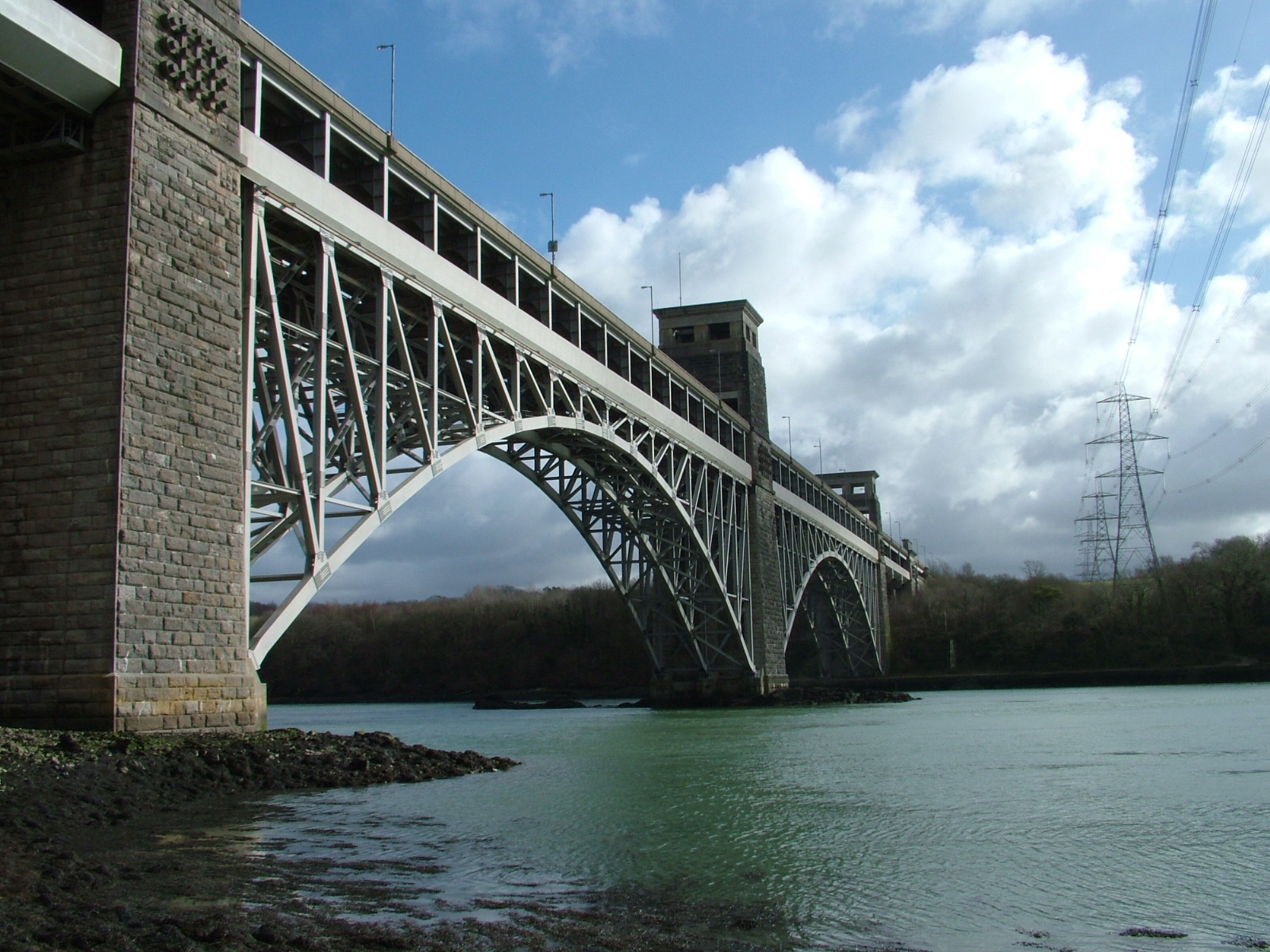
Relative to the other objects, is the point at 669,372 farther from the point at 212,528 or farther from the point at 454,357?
the point at 212,528

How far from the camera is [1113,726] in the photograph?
32.6m

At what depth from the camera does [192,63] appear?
17516mm

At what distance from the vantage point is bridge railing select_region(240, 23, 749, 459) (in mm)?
20531

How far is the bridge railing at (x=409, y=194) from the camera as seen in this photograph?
20531mm

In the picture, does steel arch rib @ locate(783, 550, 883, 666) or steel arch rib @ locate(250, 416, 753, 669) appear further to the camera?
steel arch rib @ locate(783, 550, 883, 666)

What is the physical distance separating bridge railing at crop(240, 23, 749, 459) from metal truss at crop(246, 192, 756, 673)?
1.57 metres

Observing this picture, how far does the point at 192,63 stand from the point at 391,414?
907cm

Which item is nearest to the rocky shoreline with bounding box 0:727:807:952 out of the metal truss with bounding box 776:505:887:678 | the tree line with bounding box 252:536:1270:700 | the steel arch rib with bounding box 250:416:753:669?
the steel arch rib with bounding box 250:416:753:669

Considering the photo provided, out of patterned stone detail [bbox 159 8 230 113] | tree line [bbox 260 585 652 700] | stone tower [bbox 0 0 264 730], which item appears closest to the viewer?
stone tower [bbox 0 0 264 730]

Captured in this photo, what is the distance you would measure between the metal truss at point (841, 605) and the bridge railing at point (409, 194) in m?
28.1

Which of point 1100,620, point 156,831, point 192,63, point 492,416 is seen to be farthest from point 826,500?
point 156,831

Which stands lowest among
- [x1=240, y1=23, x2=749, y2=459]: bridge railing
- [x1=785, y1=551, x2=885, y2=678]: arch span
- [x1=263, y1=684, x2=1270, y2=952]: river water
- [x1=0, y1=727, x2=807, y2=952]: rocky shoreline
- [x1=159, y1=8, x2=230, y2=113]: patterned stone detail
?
[x1=263, y1=684, x2=1270, y2=952]: river water

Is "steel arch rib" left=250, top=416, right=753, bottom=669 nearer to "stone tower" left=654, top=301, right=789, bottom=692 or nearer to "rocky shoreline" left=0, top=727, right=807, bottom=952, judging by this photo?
"rocky shoreline" left=0, top=727, right=807, bottom=952

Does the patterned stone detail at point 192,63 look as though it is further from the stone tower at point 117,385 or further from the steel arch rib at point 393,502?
the steel arch rib at point 393,502
